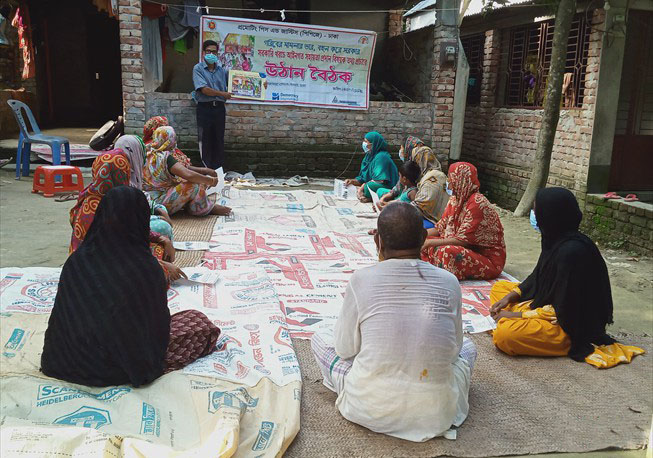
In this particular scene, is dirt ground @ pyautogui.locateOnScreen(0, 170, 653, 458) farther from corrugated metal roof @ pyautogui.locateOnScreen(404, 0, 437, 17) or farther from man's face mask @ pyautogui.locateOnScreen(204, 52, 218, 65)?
corrugated metal roof @ pyautogui.locateOnScreen(404, 0, 437, 17)

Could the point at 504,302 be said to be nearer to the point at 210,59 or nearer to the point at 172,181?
the point at 172,181

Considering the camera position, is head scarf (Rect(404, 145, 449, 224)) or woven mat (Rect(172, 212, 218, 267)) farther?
head scarf (Rect(404, 145, 449, 224))

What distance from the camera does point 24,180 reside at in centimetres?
845

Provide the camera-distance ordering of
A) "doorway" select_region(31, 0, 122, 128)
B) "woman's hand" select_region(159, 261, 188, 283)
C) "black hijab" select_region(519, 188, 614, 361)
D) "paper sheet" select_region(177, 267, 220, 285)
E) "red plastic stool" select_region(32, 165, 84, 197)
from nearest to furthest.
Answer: "black hijab" select_region(519, 188, 614, 361) < "woman's hand" select_region(159, 261, 188, 283) < "paper sheet" select_region(177, 267, 220, 285) < "red plastic stool" select_region(32, 165, 84, 197) < "doorway" select_region(31, 0, 122, 128)

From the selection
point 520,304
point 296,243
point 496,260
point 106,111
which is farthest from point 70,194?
point 106,111

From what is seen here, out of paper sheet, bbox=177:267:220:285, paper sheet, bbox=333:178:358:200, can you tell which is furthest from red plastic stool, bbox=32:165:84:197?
paper sheet, bbox=177:267:220:285

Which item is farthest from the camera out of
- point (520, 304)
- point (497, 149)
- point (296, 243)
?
point (497, 149)

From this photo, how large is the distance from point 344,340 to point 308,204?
16.1 ft

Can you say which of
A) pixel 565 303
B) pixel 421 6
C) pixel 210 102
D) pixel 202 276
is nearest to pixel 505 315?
pixel 565 303

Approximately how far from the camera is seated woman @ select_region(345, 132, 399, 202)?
7.57 m

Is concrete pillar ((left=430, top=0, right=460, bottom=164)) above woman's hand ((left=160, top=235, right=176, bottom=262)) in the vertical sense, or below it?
above

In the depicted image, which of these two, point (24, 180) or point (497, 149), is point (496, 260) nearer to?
point (497, 149)

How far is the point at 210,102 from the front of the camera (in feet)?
28.2

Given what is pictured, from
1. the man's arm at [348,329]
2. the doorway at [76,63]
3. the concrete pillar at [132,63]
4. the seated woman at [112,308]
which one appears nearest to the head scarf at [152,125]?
the concrete pillar at [132,63]
